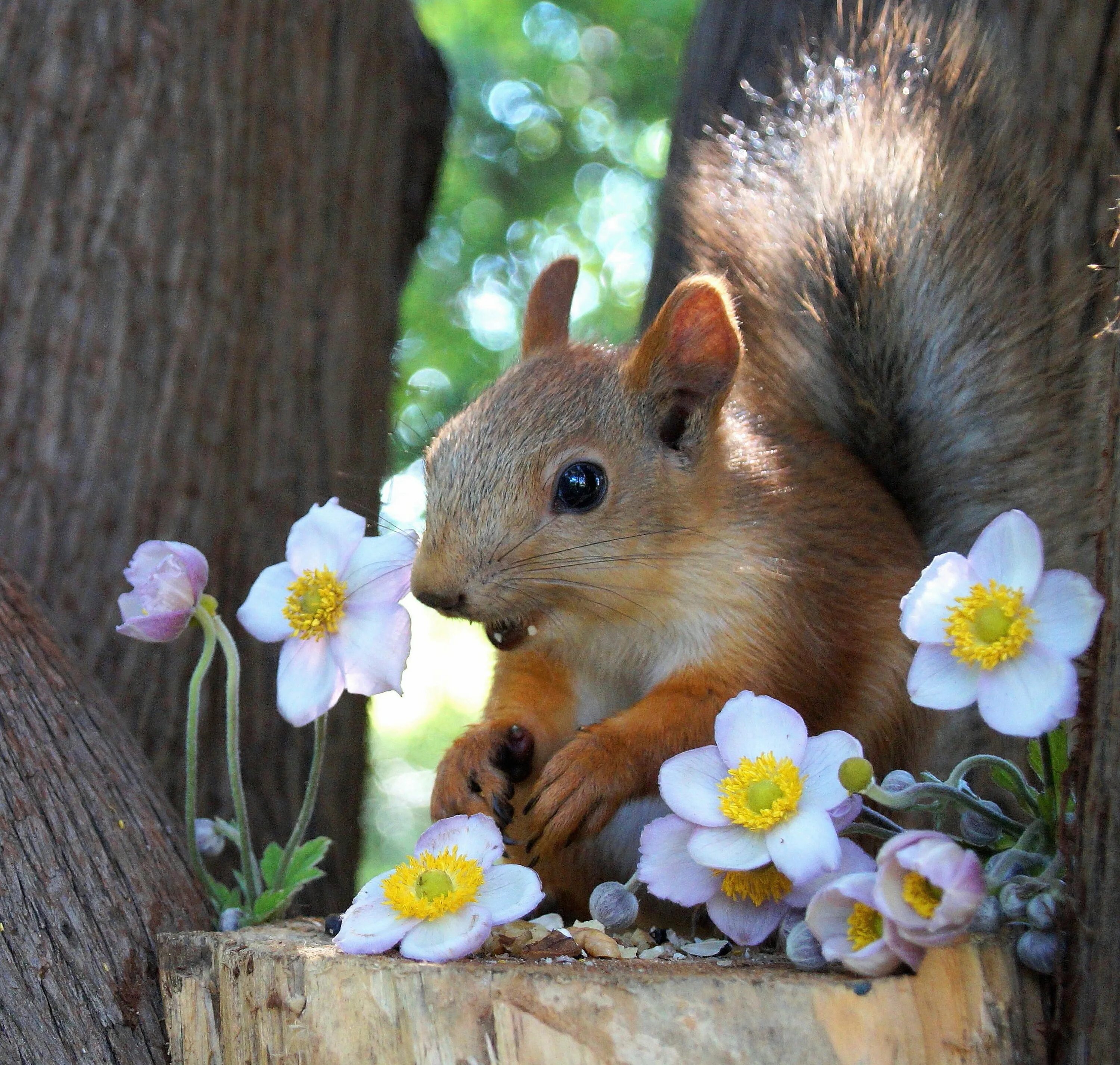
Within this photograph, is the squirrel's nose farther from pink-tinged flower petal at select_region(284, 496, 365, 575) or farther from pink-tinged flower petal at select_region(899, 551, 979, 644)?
pink-tinged flower petal at select_region(899, 551, 979, 644)

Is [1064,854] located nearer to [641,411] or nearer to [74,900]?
[641,411]

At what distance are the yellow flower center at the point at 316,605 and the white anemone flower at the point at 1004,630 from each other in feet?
1.94

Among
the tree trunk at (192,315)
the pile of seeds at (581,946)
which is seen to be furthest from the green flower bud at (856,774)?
the tree trunk at (192,315)

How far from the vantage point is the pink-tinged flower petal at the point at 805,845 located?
3.19 feet

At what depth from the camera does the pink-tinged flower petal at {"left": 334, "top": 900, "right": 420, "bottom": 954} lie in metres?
1.01

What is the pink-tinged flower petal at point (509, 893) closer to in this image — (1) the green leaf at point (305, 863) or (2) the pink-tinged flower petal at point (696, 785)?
(2) the pink-tinged flower petal at point (696, 785)

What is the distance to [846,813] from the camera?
3.42ft

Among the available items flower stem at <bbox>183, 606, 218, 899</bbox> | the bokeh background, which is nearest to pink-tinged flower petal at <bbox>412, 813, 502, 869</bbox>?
flower stem at <bbox>183, 606, 218, 899</bbox>

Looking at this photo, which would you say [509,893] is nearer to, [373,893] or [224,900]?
[373,893]

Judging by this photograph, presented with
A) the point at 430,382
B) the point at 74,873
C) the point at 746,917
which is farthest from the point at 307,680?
the point at 430,382

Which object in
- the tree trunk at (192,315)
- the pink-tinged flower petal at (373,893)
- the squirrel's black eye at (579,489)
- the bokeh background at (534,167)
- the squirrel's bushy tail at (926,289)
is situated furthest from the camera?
the bokeh background at (534,167)

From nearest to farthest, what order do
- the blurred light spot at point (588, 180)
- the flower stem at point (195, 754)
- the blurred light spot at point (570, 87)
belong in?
the flower stem at point (195, 754) → the blurred light spot at point (570, 87) → the blurred light spot at point (588, 180)

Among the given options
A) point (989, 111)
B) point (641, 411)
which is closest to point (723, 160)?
point (989, 111)

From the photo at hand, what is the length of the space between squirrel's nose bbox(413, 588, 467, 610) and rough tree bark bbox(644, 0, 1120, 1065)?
2.05 ft
